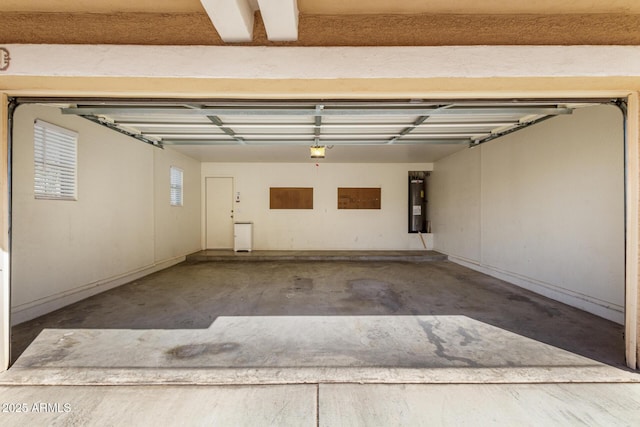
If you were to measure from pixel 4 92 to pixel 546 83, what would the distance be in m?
4.03

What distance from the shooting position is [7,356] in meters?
2.16

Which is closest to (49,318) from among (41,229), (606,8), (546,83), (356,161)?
(41,229)

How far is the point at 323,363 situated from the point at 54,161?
4107 millimetres

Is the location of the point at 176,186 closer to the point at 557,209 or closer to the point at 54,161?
the point at 54,161

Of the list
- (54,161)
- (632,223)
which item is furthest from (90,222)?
(632,223)

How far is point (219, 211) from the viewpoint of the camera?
8.04 m

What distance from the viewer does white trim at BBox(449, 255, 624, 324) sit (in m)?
3.20

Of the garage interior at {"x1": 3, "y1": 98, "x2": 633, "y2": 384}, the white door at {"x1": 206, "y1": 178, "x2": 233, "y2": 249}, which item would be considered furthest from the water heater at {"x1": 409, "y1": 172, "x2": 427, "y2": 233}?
the white door at {"x1": 206, "y1": 178, "x2": 233, "y2": 249}

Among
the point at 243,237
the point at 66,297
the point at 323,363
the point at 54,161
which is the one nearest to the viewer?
the point at 323,363

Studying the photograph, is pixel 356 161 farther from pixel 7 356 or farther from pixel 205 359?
pixel 7 356

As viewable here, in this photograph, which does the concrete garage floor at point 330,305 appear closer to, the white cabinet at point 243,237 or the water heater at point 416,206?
the white cabinet at point 243,237

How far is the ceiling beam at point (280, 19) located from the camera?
1.62 metres

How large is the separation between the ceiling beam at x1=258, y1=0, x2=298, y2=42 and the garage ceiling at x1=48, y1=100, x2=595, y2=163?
1.92ft

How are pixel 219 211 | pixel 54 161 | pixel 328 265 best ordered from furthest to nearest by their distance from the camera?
pixel 219 211 → pixel 328 265 → pixel 54 161
